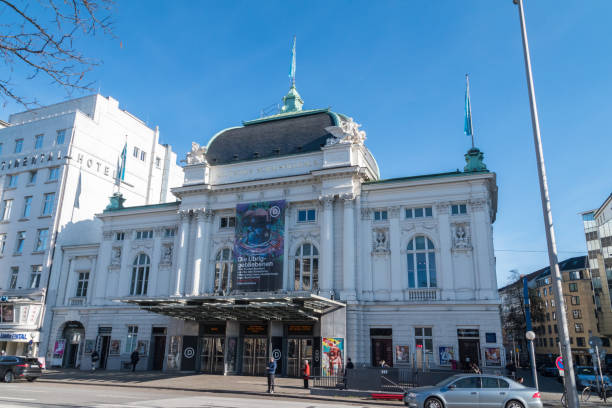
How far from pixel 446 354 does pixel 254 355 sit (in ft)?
45.9

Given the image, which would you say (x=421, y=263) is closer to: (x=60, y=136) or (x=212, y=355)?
(x=212, y=355)

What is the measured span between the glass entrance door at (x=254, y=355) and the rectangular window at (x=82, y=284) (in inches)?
725

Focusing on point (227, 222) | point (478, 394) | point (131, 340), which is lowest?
point (478, 394)

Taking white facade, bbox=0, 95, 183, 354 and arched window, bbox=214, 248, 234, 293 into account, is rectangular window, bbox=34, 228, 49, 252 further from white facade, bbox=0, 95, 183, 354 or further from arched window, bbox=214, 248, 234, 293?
arched window, bbox=214, 248, 234, 293

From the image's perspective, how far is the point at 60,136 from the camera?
48250 mm

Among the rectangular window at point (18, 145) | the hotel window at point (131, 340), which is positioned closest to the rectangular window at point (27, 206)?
the rectangular window at point (18, 145)

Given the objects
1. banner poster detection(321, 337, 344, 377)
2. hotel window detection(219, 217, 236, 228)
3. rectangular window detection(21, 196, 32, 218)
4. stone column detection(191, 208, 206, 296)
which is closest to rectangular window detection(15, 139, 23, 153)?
rectangular window detection(21, 196, 32, 218)

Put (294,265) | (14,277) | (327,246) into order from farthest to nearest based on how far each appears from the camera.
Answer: (14,277) → (294,265) → (327,246)

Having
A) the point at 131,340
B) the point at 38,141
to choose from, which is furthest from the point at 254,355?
the point at 38,141

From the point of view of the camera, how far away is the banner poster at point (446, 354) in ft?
98.2

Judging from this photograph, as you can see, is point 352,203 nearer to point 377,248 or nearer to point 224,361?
point 377,248

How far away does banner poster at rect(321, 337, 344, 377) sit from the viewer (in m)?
30.6

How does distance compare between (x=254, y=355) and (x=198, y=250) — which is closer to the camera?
(x=254, y=355)

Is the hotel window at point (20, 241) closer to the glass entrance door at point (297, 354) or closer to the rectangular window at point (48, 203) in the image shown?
the rectangular window at point (48, 203)
